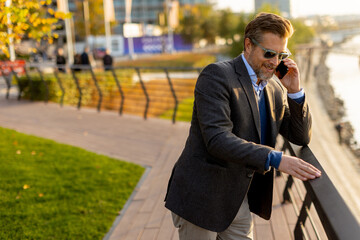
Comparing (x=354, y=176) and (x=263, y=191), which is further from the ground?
(x=263, y=191)

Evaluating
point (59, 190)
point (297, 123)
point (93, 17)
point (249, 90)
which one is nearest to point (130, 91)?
point (59, 190)

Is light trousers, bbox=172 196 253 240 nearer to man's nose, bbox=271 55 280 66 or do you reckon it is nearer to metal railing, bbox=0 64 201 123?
man's nose, bbox=271 55 280 66

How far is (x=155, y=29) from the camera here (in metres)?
73.7

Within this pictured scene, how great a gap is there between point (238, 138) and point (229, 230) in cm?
68

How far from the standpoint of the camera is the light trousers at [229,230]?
81.7 inches

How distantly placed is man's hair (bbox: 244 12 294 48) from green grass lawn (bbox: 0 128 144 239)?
2.85 m

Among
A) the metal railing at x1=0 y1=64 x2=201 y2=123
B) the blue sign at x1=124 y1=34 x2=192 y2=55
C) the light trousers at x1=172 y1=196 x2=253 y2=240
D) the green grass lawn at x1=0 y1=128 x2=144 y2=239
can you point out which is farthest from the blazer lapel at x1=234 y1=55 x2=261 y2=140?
the blue sign at x1=124 y1=34 x2=192 y2=55

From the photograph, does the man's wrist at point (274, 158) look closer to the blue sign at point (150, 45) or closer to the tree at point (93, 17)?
the tree at point (93, 17)

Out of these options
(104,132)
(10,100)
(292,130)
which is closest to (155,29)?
(10,100)

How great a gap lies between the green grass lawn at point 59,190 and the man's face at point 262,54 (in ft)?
8.87

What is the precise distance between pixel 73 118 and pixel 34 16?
5331 mm

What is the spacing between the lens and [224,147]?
174 cm

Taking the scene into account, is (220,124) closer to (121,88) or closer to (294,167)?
(294,167)

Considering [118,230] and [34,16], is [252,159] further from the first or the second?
[34,16]
